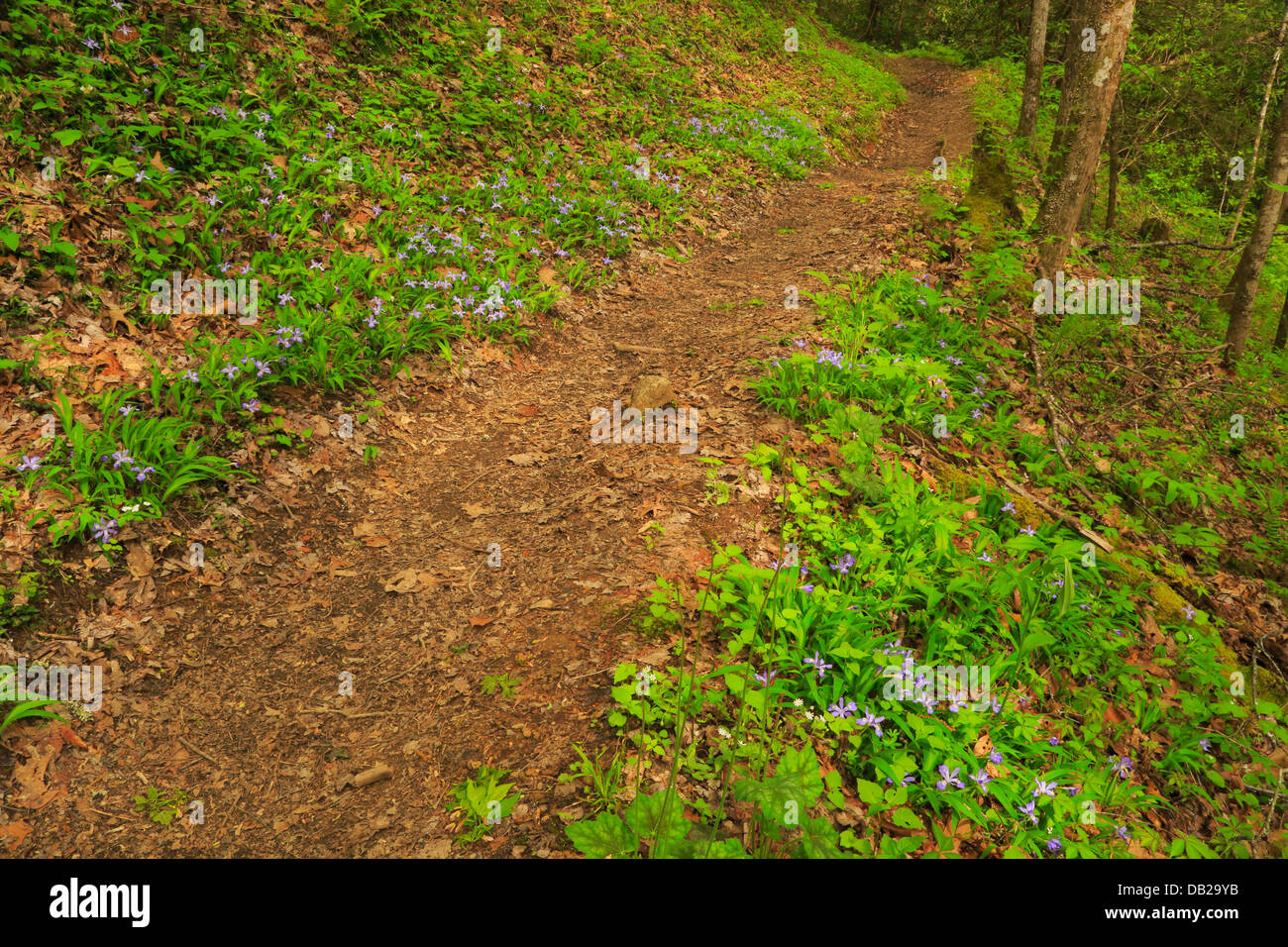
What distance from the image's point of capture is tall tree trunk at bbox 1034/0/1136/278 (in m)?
5.62

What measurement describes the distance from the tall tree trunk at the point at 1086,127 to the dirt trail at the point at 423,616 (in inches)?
122

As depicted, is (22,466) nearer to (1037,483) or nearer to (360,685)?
(360,685)

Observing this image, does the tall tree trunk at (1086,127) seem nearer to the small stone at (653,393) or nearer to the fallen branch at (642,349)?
the fallen branch at (642,349)

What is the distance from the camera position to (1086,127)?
596cm

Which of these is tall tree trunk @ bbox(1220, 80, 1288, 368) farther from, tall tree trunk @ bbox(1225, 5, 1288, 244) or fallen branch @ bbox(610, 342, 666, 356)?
fallen branch @ bbox(610, 342, 666, 356)

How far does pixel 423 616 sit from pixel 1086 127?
24.2ft

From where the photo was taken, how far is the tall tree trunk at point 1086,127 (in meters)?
5.62

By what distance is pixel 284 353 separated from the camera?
4.27 m

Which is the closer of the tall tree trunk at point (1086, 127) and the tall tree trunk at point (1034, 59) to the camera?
the tall tree trunk at point (1086, 127)

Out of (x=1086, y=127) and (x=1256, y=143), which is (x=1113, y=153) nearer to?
(x=1086, y=127)

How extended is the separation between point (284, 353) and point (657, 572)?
10.1ft

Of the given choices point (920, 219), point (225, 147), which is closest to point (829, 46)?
point (920, 219)

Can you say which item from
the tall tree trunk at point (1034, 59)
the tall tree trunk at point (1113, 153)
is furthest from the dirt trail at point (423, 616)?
the tall tree trunk at point (1034, 59)

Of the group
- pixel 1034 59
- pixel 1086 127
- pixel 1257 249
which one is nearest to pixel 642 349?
pixel 1086 127
